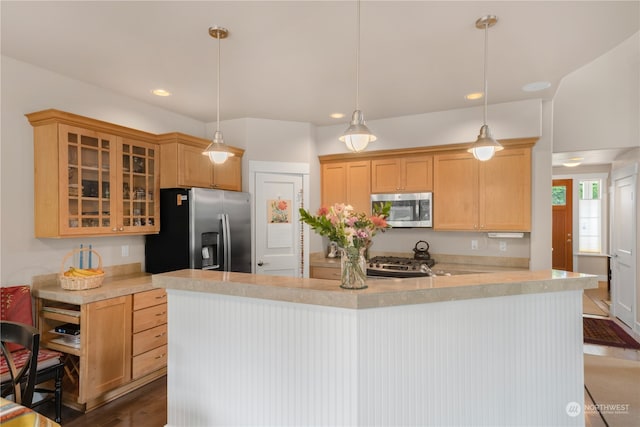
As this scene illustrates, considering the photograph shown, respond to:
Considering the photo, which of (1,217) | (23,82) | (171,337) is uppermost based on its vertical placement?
(23,82)

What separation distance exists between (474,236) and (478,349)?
2641mm

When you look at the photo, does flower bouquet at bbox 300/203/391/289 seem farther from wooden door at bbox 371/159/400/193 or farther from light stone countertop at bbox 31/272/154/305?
wooden door at bbox 371/159/400/193

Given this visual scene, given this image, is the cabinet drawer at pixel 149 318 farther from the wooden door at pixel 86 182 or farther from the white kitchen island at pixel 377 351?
the white kitchen island at pixel 377 351

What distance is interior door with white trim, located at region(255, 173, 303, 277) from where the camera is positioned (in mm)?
4523

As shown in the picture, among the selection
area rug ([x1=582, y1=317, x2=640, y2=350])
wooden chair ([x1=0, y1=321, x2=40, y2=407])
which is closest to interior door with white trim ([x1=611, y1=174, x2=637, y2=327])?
area rug ([x1=582, y1=317, x2=640, y2=350])

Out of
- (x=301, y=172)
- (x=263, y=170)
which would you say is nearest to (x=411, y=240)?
(x=301, y=172)

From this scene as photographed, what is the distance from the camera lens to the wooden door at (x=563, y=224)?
24.8ft

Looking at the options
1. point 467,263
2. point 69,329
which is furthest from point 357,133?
point 467,263

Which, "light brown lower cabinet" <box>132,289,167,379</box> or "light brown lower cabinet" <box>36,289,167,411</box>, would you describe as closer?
"light brown lower cabinet" <box>36,289,167,411</box>

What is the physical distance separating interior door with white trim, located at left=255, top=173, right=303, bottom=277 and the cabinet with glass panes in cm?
128

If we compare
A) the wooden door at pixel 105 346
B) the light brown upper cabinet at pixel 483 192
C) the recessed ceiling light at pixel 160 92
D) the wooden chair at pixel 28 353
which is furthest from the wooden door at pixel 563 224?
the wooden chair at pixel 28 353

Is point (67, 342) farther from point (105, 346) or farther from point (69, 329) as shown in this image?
point (105, 346)

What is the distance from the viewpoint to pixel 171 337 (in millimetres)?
2238

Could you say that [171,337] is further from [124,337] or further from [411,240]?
[411,240]
